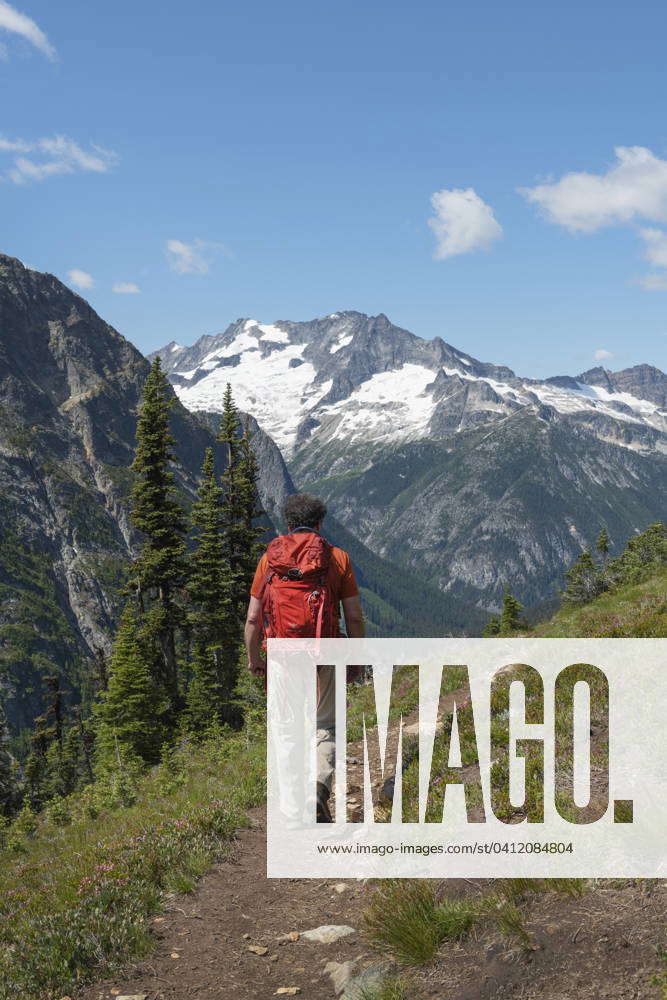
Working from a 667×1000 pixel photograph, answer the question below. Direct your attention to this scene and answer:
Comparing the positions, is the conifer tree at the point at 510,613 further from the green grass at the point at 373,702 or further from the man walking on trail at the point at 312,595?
the man walking on trail at the point at 312,595

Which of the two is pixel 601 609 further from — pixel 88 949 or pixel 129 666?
pixel 129 666

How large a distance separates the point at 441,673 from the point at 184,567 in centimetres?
2223

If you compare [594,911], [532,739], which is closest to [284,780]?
[532,739]

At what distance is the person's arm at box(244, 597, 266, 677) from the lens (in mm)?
7910

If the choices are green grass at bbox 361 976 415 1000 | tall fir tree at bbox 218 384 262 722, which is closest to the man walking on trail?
green grass at bbox 361 976 415 1000

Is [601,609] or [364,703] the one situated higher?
[601,609]

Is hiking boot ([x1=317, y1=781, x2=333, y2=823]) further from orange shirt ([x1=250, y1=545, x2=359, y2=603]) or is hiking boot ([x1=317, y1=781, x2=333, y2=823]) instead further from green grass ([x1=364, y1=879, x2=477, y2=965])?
orange shirt ([x1=250, y1=545, x2=359, y2=603])

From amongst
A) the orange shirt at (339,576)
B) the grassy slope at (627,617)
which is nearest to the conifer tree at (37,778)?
the grassy slope at (627,617)

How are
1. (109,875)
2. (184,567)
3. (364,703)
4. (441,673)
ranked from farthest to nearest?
(184,567)
(364,703)
(441,673)
(109,875)

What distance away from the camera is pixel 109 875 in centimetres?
752

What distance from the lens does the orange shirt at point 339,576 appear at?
7.64 m

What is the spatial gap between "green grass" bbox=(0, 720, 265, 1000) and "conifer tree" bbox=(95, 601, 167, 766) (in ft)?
61.4

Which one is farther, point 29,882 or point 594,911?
point 29,882

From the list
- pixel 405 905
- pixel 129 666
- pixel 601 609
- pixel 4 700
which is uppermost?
pixel 601 609
